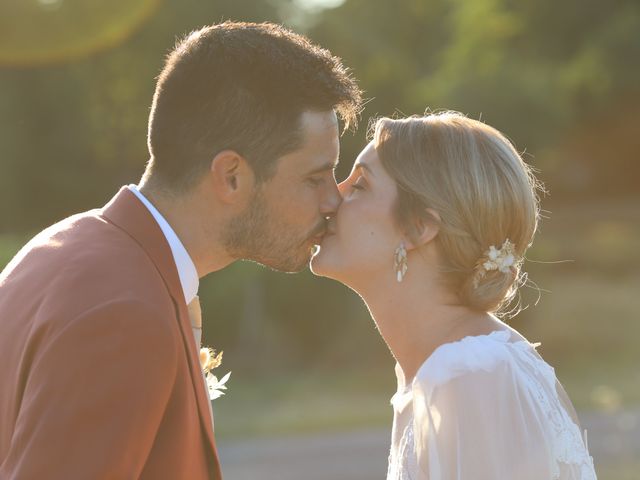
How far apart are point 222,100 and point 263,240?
536 mm

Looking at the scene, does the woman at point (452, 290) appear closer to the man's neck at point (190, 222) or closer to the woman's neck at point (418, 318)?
the woman's neck at point (418, 318)

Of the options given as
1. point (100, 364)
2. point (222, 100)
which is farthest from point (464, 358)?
point (100, 364)

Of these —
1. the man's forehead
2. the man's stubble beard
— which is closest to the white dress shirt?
the man's stubble beard

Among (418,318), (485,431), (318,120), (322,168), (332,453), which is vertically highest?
(318,120)

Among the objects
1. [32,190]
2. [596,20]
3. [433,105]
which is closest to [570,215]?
[433,105]

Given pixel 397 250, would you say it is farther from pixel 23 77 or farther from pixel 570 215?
pixel 570 215

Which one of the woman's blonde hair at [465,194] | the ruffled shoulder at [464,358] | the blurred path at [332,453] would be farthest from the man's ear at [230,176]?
the blurred path at [332,453]

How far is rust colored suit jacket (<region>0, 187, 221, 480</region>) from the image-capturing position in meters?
2.64

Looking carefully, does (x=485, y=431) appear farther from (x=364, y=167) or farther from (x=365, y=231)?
(x=364, y=167)

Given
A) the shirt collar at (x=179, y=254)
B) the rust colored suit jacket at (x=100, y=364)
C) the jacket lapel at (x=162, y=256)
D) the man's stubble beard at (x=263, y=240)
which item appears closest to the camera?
the rust colored suit jacket at (x=100, y=364)

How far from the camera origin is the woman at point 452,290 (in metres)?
3.53

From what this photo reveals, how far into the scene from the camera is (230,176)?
12.1ft

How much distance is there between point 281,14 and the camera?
2273 cm

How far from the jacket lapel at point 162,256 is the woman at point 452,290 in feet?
2.74
